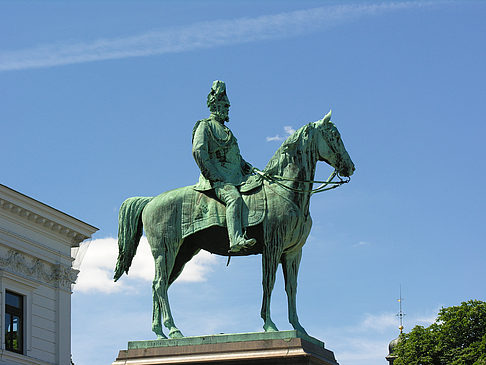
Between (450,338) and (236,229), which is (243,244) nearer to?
(236,229)

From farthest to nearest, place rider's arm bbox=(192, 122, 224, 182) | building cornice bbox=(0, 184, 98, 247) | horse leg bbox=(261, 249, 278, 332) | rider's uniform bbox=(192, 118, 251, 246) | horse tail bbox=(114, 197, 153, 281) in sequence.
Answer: building cornice bbox=(0, 184, 98, 247) < horse tail bbox=(114, 197, 153, 281) < rider's arm bbox=(192, 122, 224, 182) < rider's uniform bbox=(192, 118, 251, 246) < horse leg bbox=(261, 249, 278, 332)

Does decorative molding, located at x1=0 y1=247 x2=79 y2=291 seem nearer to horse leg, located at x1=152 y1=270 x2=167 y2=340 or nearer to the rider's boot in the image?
horse leg, located at x1=152 y1=270 x2=167 y2=340

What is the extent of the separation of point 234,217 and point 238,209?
0.51 ft

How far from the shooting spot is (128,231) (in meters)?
18.7

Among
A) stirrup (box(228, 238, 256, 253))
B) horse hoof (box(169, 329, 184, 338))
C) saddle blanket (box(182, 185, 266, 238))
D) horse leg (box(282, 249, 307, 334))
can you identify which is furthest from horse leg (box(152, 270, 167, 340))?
horse leg (box(282, 249, 307, 334))

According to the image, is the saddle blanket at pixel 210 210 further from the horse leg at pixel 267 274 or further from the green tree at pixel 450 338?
the green tree at pixel 450 338

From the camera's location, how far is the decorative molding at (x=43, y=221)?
45016mm

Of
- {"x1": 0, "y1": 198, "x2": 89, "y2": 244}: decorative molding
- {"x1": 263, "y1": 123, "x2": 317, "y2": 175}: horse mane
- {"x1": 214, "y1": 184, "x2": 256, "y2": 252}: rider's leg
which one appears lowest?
{"x1": 214, "y1": 184, "x2": 256, "y2": 252}: rider's leg

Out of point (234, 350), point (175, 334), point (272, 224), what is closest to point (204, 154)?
point (272, 224)

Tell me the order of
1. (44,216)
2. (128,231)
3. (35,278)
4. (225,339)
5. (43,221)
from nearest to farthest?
1. (225,339)
2. (128,231)
3. (35,278)
4. (44,216)
5. (43,221)

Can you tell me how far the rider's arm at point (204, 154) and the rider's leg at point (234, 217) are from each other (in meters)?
Result: 0.33

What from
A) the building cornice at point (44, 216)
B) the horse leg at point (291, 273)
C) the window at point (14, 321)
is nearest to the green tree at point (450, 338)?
the building cornice at point (44, 216)

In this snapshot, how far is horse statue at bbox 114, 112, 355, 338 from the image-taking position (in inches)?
687

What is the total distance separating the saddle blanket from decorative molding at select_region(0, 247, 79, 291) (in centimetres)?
2788
